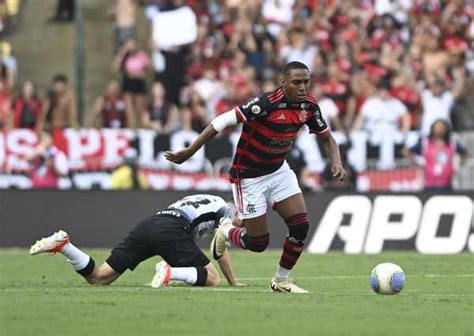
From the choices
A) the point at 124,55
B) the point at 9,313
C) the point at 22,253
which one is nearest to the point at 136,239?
the point at 9,313

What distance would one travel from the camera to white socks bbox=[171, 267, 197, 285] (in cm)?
1370

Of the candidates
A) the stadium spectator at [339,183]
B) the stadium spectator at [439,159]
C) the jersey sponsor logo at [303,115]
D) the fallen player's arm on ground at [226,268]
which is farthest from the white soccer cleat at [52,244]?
the stadium spectator at [439,159]

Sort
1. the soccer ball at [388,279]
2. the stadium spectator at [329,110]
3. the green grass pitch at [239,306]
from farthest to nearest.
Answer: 1. the stadium spectator at [329,110]
2. the soccer ball at [388,279]
3. the green grass pitch at [239,306]

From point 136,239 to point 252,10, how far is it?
1340cm

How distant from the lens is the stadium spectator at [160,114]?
2483 cm

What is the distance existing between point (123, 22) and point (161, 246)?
13.4 metres

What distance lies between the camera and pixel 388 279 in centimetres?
1291

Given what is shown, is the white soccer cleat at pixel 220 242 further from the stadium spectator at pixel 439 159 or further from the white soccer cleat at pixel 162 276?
the stadium spectator at pixel 439 159

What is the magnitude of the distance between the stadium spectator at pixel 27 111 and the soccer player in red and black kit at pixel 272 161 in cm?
1108

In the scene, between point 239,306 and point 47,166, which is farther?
point 47,166

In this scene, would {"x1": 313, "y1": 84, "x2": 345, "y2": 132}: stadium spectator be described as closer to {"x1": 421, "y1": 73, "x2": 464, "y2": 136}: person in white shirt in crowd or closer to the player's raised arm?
{"x1": 421, "y1": 73, "x2": 464, "y2": 136}: person in white shirt in crowd

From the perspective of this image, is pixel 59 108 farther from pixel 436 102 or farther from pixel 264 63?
pixel 436 102

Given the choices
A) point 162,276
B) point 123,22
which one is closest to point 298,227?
point 162,276

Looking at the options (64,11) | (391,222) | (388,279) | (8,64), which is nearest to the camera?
(388,279)
